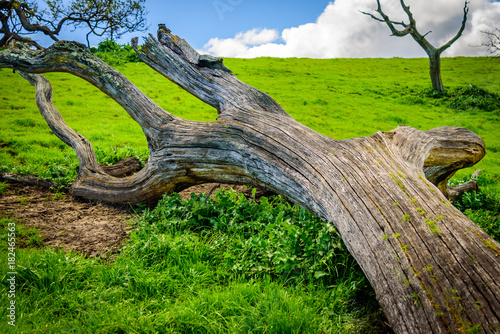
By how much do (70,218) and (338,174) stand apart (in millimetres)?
4724

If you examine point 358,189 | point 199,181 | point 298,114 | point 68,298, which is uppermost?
point 298,114

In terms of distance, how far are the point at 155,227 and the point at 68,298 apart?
1.57 m

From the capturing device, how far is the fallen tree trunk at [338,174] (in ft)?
8.20

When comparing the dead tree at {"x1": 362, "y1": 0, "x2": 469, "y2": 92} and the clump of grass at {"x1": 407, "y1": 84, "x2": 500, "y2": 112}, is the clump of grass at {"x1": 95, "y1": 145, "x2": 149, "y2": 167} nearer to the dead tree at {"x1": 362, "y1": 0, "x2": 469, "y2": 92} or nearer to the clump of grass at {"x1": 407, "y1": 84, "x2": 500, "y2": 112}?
the clump of grass at {"x1": 407, "y1": 84, "x2": 500, "y2": 112}

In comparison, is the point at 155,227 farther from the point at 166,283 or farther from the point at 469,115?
the point at 469,115

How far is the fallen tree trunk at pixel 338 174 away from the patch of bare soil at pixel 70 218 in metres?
0.36

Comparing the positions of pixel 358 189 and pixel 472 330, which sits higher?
pixel 358 189

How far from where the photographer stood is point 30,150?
9.55 metres

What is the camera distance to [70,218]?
5.61 m

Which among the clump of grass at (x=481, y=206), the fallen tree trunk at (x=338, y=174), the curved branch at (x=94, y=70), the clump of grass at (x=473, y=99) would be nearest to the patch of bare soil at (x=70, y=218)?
the fallen tree trunk at (x=338, y=174)

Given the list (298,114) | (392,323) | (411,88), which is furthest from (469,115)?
(392,323)

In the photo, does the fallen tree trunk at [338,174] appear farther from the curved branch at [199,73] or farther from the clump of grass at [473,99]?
the clump of grass at [473,99]

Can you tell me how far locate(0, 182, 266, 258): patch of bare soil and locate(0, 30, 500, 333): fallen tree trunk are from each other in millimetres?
364

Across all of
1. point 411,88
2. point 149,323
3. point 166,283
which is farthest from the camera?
point 411,88
